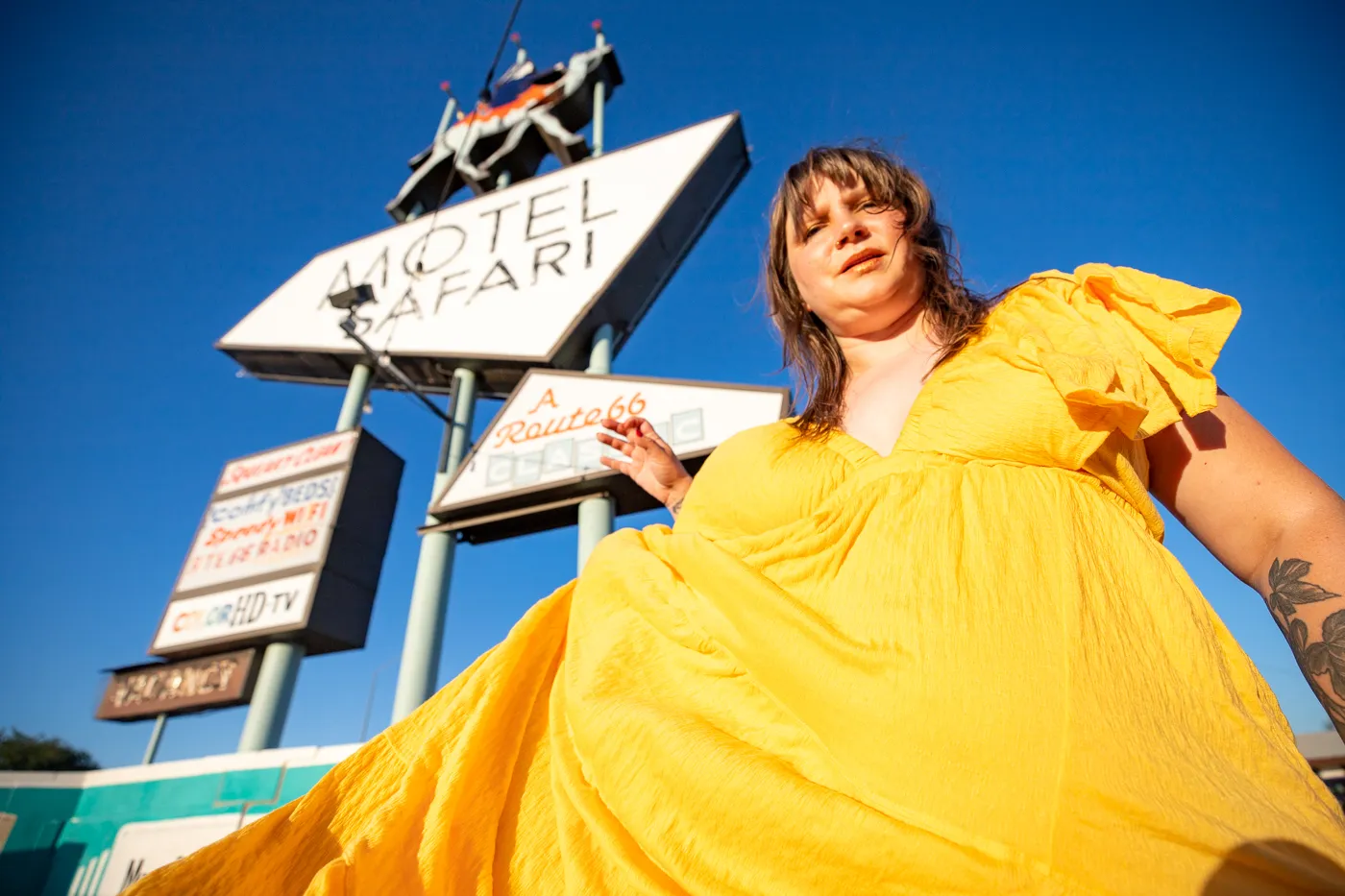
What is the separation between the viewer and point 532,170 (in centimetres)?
1032

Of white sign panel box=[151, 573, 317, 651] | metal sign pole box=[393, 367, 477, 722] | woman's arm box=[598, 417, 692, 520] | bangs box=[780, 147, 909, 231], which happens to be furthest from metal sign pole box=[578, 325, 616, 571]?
bangs box=[780, 147, 909, 231]

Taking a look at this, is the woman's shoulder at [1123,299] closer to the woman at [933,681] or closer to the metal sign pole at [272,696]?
the woman at [933,681]

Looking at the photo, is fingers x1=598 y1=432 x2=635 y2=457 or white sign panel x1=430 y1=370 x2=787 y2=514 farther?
white sign panel x1=430 y1=370 x2=787 y2=514

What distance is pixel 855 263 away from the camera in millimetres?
1239

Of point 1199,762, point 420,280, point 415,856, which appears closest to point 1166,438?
point 1199,762

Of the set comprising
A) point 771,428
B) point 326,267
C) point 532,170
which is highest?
point 532,170

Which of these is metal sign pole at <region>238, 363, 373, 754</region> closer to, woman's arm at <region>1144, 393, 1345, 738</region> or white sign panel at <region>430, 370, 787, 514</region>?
white sign panel at <region>430, 370, 787, 514</region>

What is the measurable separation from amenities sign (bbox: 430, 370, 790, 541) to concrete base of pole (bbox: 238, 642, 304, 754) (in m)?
2.01

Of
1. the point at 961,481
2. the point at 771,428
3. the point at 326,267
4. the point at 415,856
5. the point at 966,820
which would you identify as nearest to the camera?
the point at 966,820

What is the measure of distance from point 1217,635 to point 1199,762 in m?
0.27

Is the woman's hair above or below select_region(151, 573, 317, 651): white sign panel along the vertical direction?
below

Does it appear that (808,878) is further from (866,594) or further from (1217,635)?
(1217,635)

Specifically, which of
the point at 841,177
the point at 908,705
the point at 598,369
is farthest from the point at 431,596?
the point at 908,705

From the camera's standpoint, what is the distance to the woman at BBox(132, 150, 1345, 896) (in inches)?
22.2
